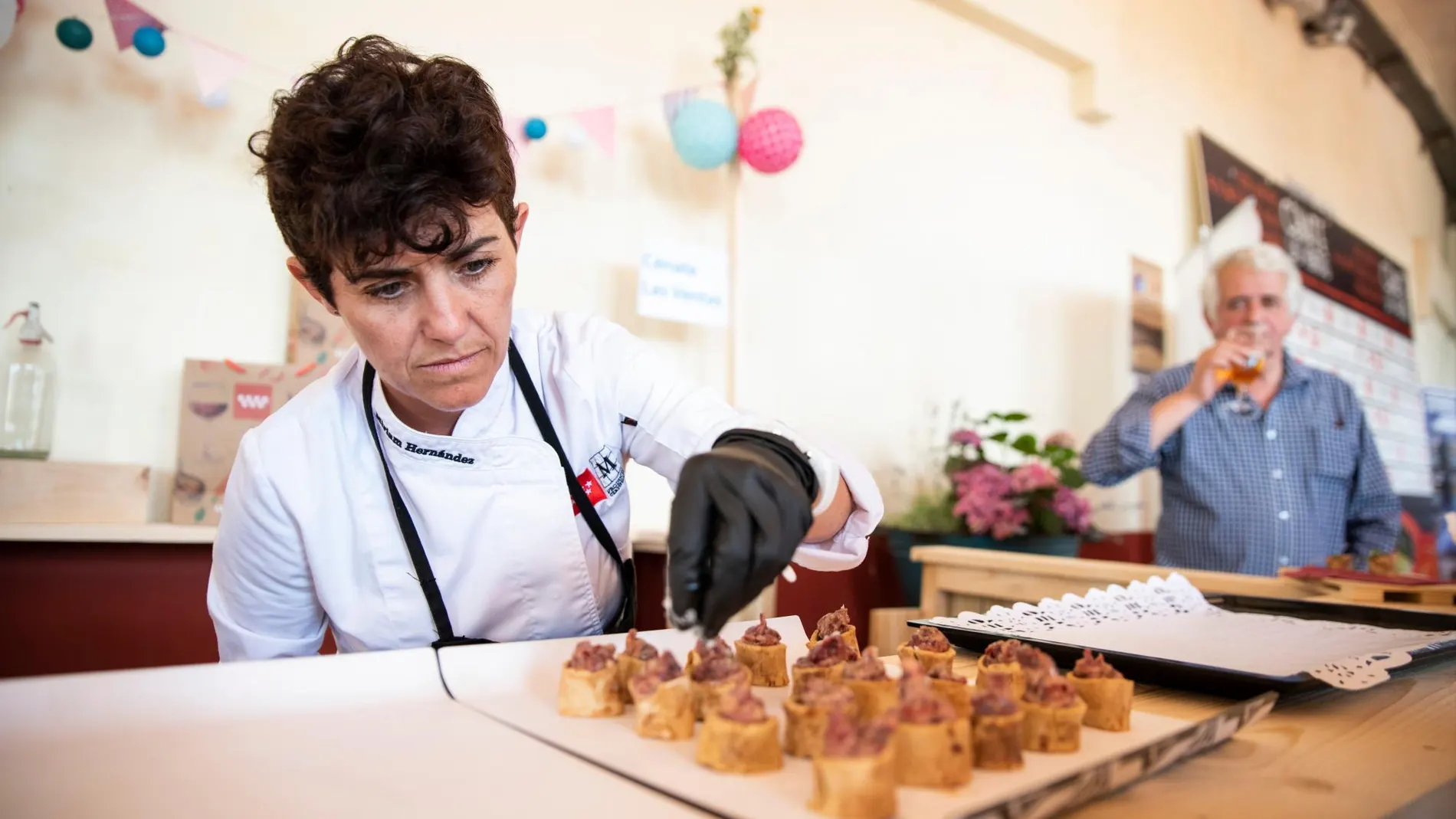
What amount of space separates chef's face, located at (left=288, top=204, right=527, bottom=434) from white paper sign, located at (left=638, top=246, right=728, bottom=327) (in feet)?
4.14

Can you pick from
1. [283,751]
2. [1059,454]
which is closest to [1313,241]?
[1059,454]

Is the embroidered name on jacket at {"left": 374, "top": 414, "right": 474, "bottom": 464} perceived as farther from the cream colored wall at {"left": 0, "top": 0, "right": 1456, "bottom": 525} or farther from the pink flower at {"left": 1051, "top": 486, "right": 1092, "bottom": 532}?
the pink flower at {"left": 1051, "top": 486, "right": 1092, "bottom": 532}

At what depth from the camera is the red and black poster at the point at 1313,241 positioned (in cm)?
500

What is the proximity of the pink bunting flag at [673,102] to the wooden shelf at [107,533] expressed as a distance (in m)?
1.51

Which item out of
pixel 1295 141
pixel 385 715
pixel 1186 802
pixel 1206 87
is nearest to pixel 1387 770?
pixel 1186 802

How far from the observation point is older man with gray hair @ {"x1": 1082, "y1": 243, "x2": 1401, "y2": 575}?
2676 mm

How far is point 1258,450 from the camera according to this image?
107 inches

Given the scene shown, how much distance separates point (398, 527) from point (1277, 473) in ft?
8.31

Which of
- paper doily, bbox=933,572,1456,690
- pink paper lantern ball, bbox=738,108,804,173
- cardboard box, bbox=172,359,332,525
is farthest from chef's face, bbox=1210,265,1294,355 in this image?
cardboard box, bbox=172,359,332,525

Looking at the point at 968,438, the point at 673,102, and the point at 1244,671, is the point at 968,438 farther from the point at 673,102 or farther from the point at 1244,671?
→ the point at 1244,671

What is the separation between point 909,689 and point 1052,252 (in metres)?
3.65

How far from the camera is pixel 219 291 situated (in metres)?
1.98

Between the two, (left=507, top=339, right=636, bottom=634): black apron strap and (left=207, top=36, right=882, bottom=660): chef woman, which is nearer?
(left=207, top=36, right=882, bottom=660): chef woman

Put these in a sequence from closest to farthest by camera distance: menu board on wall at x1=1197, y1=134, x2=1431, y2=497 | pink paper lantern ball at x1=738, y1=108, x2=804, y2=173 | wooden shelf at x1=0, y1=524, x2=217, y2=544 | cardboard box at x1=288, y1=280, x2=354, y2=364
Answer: wooden shelf at x1=0, y1=524, x2=217, y2=544 < cardboard box at x1=288, y1=280, x2=354, y2=364 < pink paper lantern ball at x1=738, y1=108, x2=804, y2=173 < menu board on wall at x1=1197, y1=134, x2=1431, y2=497
